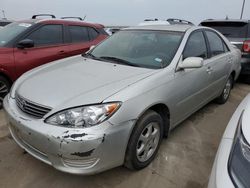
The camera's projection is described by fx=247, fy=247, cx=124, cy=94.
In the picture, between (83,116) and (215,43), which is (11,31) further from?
(215,43)

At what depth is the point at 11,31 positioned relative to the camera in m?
4.66

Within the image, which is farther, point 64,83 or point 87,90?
point 64,83

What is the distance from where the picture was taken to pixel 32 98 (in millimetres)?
2318

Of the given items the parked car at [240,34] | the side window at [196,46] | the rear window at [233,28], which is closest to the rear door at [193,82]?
the side window at [196,46]

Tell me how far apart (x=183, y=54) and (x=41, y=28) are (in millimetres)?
2924

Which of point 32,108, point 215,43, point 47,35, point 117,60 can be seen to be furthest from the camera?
point 47,35

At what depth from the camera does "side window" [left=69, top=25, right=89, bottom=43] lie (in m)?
5.19

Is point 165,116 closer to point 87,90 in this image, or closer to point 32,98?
point 87,90

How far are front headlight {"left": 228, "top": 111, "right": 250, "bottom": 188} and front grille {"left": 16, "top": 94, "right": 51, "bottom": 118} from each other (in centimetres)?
150

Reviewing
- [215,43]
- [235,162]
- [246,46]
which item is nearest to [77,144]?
[235,162]

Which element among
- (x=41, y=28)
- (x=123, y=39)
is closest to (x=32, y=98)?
(x=123, y=39)

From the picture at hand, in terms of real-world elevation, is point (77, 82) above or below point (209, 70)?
above

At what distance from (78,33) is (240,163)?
462cm

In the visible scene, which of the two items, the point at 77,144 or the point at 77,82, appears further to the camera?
the point at 77,82
